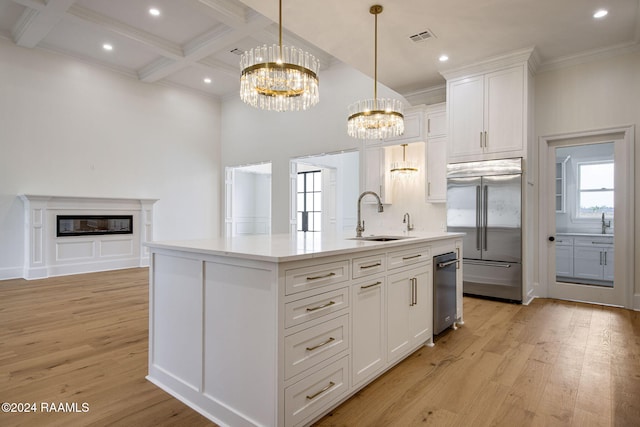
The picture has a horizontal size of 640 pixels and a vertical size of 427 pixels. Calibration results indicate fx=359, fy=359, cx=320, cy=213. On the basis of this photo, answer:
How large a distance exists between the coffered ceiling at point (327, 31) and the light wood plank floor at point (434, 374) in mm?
3136

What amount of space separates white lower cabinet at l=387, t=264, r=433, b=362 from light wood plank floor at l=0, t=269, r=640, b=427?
15 centimetres

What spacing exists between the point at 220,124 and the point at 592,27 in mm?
7451

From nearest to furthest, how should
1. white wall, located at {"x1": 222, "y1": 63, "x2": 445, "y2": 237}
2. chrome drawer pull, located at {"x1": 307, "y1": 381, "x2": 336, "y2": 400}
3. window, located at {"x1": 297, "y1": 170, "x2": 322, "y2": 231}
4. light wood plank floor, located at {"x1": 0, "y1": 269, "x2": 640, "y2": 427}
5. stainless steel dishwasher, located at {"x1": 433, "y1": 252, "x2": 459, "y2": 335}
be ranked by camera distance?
chrome drawer pull, located at {"x1": 307, "y1": 381, "x2": 336, "y2": 400}, light wood plank floor, located at {"x1": 0, "y1": 269, "x2": 640, "y2": 427}, stainless steel dishwasher, located at {"x1": 433, "y1": 252, "x2": 459, "y2": 335}, white wall, located at {"x1": 222, "y1": 63, "x2": 445, "y2": 237}, window, located at {"x1": 297, "y1": 170, "x2": 322, "y2": 231}

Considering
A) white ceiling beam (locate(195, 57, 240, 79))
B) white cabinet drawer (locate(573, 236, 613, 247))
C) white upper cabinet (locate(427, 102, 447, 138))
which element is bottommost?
white cabinet drawer (locate(573, 236, 613, 247))

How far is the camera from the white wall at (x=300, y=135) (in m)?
6.18

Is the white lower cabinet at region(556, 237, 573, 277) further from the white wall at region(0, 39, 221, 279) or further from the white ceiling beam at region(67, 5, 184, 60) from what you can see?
the white wall at region(0, 39, 221, 279)

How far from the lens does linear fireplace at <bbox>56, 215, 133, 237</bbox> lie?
6.19 m

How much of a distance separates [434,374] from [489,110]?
3.57 meters

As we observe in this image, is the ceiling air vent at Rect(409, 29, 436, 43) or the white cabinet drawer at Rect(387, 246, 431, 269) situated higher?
the ceiling air vent at Rect(409, 29, 436, 43)

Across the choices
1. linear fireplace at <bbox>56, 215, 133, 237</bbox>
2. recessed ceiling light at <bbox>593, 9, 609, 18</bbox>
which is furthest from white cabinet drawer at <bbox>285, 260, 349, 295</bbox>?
linear fireplace at <bbox>56, 215, 133, 237</bbox>

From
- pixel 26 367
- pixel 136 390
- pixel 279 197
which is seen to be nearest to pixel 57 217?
pixel 279 197

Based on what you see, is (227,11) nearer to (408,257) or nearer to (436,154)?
(436,154)

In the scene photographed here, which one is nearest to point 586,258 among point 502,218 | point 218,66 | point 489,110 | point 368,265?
point 502,218

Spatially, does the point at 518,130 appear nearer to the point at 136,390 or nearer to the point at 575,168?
the point at 575,168
